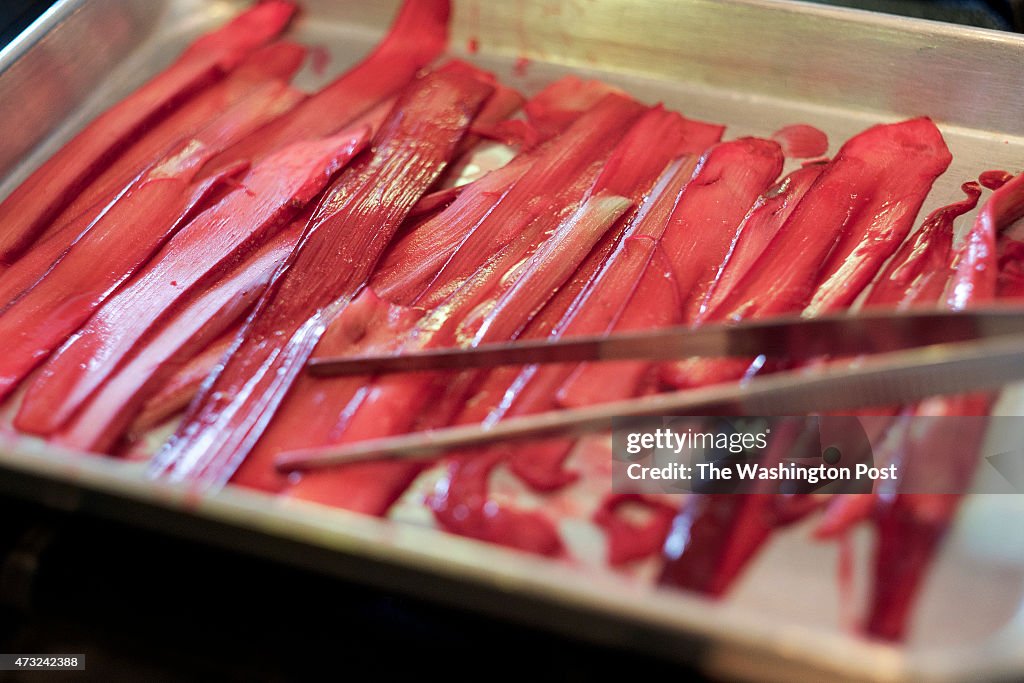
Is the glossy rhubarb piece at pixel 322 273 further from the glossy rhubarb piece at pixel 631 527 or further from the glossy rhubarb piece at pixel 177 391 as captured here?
the glossy rhubarb piece at pixel 631 527

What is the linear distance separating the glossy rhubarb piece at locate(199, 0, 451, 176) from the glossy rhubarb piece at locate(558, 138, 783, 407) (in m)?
0.58

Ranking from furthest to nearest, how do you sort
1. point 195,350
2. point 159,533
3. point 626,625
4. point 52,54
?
point 52,54
point 195,350
point 159,533
point 626,625

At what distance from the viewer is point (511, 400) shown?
1126 millimetres

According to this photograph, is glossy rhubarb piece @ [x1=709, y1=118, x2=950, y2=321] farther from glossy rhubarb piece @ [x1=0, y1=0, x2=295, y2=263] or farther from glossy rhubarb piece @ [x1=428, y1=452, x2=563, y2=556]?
glossy rhubarb piece @ [x1=0, y1=0, x2=295, y2=263]

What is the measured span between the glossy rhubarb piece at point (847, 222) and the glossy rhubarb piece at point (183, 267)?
670mm

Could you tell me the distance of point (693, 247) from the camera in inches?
50.9

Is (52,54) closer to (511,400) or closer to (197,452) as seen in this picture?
(197,452)

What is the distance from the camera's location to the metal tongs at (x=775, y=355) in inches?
36.5

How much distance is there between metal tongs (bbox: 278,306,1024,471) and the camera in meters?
0.93

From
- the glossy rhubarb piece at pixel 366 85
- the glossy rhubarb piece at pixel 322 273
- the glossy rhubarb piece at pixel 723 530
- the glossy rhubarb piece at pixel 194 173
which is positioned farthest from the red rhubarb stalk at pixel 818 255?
the glossy rhubarb piece at pixel 194 173

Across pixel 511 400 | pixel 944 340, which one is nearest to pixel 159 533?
pixel 511 400

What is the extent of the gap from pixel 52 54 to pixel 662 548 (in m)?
1.34

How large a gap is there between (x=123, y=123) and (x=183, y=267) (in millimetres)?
422

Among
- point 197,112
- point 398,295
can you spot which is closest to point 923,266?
point 398,295
